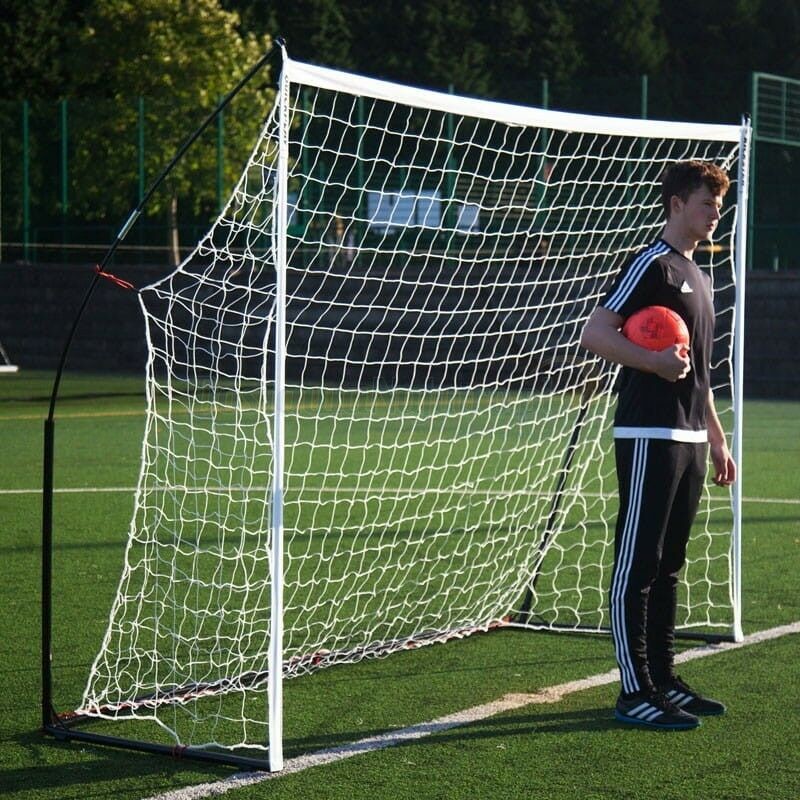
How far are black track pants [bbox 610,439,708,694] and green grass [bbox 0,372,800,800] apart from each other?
28 centimetres

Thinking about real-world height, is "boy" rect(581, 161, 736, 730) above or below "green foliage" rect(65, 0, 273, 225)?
below

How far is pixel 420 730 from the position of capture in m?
5.32

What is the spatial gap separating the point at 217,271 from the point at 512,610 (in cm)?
1993

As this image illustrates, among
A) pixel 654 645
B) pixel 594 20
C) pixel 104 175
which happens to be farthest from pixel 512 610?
pixel 594 20

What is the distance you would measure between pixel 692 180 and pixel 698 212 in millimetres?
Result: 113

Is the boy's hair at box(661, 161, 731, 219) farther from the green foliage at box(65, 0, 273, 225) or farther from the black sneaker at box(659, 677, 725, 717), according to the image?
the green foliage at box(65, 0, 273, 225)

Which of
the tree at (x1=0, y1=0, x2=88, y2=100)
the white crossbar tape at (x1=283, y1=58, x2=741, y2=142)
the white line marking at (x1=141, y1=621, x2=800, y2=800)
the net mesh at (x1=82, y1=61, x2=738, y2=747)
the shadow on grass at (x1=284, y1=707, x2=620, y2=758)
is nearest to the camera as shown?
the white line marking at (x1=141, y1=621, x2=800, y2=800)

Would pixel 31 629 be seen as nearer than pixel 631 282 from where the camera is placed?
No

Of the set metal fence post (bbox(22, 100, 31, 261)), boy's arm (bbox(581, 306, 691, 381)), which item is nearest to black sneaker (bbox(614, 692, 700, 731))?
boy's arm (bbox(581, 306, 691, 381))

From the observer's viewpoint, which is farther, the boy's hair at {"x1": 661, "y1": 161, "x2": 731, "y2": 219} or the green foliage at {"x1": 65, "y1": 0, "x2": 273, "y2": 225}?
the green foliage at {"x1": 65, "y1": 0, "x2": 273, "y2": 225}

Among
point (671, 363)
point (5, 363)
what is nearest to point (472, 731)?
point (671, 363)

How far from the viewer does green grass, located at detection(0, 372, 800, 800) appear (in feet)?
15.4

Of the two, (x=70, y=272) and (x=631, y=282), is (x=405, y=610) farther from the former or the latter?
(x=70, y=272)

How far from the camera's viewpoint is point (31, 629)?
6.93m
